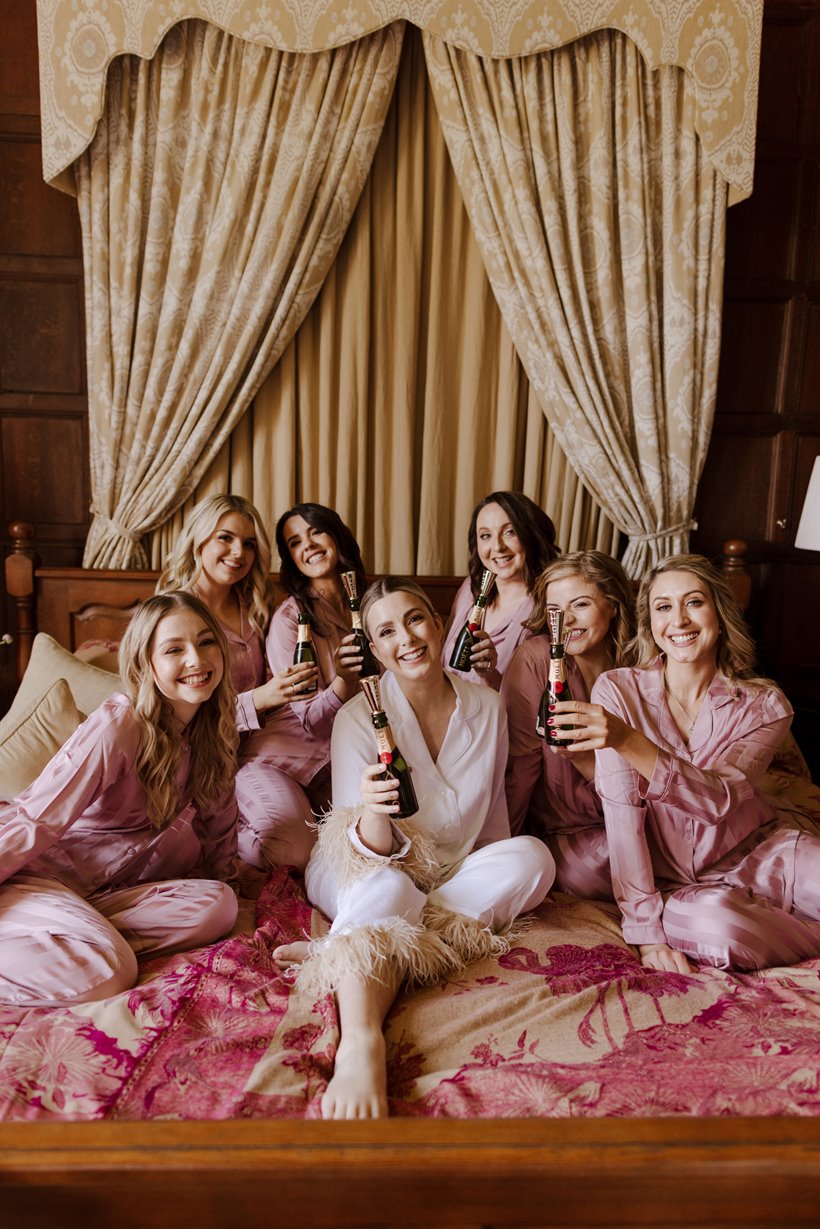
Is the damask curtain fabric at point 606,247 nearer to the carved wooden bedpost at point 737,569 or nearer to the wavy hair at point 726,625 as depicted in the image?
the carved wooden bedpost at point 737,569

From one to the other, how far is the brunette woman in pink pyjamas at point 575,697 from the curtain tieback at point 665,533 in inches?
39.7

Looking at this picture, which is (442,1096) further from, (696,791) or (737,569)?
(737,569)

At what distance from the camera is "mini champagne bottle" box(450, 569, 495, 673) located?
2.77 m

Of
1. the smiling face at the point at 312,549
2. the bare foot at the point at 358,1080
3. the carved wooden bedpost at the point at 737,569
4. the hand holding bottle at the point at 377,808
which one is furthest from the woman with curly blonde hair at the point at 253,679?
the carved wooden bedpost at the point at 737,569

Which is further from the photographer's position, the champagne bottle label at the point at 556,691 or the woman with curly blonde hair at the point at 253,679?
the woman with curly blonde hair at the point at 253,679

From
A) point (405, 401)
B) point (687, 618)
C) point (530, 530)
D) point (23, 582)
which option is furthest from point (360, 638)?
point (23, 582)

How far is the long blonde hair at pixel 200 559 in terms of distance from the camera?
303 centimetres

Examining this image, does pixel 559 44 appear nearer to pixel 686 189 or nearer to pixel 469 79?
pixel 469 79

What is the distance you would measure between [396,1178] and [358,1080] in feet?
1.64

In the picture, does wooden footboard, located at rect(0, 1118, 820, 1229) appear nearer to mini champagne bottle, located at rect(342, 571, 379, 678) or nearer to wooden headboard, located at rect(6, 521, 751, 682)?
mini champagne bottle, located at rect(342, 571, 379, 678)

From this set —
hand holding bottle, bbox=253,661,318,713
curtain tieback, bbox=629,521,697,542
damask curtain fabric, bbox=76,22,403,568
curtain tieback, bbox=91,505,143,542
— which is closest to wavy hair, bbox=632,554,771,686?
hand holding bottle, bbox=253,661,318,713

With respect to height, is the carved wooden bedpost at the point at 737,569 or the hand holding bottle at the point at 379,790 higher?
the carved wooden bedpost at the point at 737,569

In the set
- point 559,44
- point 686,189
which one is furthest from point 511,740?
point 559,44

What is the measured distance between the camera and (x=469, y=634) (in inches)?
110
